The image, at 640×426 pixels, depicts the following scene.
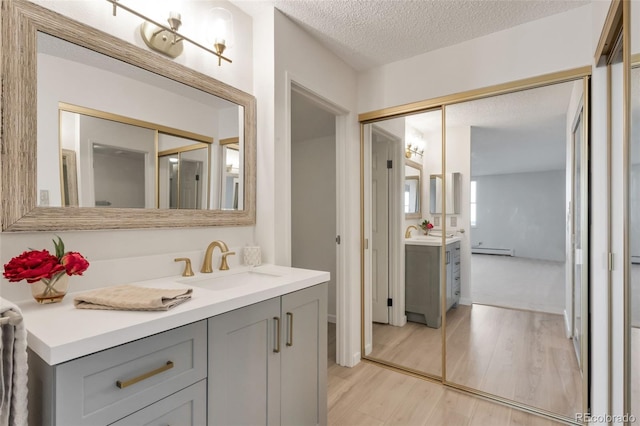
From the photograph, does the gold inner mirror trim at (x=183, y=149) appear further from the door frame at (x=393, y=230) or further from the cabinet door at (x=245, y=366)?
the door frame at (x=393, y=230)

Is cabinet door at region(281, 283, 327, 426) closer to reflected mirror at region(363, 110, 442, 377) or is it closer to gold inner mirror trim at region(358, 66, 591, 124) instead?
reflected mirror at region(363, 110, 442, 377)

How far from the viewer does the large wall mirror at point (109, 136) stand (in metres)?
1.13

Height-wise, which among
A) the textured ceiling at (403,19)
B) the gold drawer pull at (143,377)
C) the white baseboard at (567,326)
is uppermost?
the textured ceiling at (403,19)

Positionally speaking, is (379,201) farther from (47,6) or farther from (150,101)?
(47,6)

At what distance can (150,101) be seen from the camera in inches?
60.9

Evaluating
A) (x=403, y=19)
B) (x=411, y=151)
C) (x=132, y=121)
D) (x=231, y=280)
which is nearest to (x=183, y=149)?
(x=132, y=121)

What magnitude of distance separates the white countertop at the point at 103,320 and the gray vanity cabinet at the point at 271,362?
60 mm

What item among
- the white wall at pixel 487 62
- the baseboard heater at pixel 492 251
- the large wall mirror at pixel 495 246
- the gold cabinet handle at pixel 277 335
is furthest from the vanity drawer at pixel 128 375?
the white wall at pixel 487 62

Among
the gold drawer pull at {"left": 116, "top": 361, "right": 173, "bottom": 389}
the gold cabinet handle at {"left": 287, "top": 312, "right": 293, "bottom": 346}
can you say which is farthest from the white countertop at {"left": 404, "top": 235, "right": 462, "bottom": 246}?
the gold drawer pull at {"left": 116, "top": 361, "right": 173, "bottom": 389}

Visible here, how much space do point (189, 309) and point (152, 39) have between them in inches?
51.6

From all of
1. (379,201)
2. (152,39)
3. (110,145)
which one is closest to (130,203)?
(110,145)

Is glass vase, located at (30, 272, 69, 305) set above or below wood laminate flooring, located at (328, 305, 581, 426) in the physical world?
above

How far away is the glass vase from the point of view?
1.09 m

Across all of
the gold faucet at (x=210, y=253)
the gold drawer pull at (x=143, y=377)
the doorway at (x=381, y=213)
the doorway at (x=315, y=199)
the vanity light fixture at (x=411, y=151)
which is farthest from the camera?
the doorway at (x=315, y=199)
